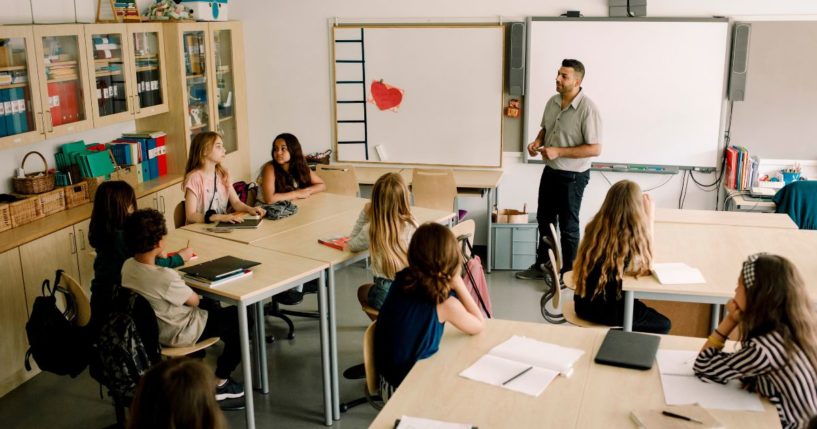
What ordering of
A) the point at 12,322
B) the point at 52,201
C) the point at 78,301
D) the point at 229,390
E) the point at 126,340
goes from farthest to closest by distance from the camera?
the point at 52,201 < the point at 12,322 < the point at 229,390 < the point at 78,301 < the point at 126,340

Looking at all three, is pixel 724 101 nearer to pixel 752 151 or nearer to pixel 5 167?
pixel 752 151

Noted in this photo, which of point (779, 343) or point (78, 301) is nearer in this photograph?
point (779, 343)

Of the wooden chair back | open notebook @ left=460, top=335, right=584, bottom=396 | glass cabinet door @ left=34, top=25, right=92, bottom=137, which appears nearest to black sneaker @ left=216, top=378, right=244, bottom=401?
the wooden chair back

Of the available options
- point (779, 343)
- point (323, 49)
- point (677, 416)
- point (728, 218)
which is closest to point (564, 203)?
point (728, 218)

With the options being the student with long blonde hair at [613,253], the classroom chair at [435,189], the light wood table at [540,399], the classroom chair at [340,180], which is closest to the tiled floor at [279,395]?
the classroom chair at [435,189]

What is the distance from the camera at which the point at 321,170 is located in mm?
6402

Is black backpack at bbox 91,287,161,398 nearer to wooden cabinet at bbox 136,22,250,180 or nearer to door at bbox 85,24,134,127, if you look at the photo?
door at bbox 85,24,134,127

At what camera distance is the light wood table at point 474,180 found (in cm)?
643

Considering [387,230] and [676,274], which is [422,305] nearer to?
[387,230]

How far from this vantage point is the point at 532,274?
6352mm

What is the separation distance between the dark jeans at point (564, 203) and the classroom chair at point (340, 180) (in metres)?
1.48

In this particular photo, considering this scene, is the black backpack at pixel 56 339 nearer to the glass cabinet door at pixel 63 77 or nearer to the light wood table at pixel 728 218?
the glass cabinet door at pixel 63 77

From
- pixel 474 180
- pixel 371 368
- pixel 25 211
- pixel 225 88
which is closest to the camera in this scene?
pixel 371 368

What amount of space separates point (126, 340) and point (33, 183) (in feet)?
7.20
